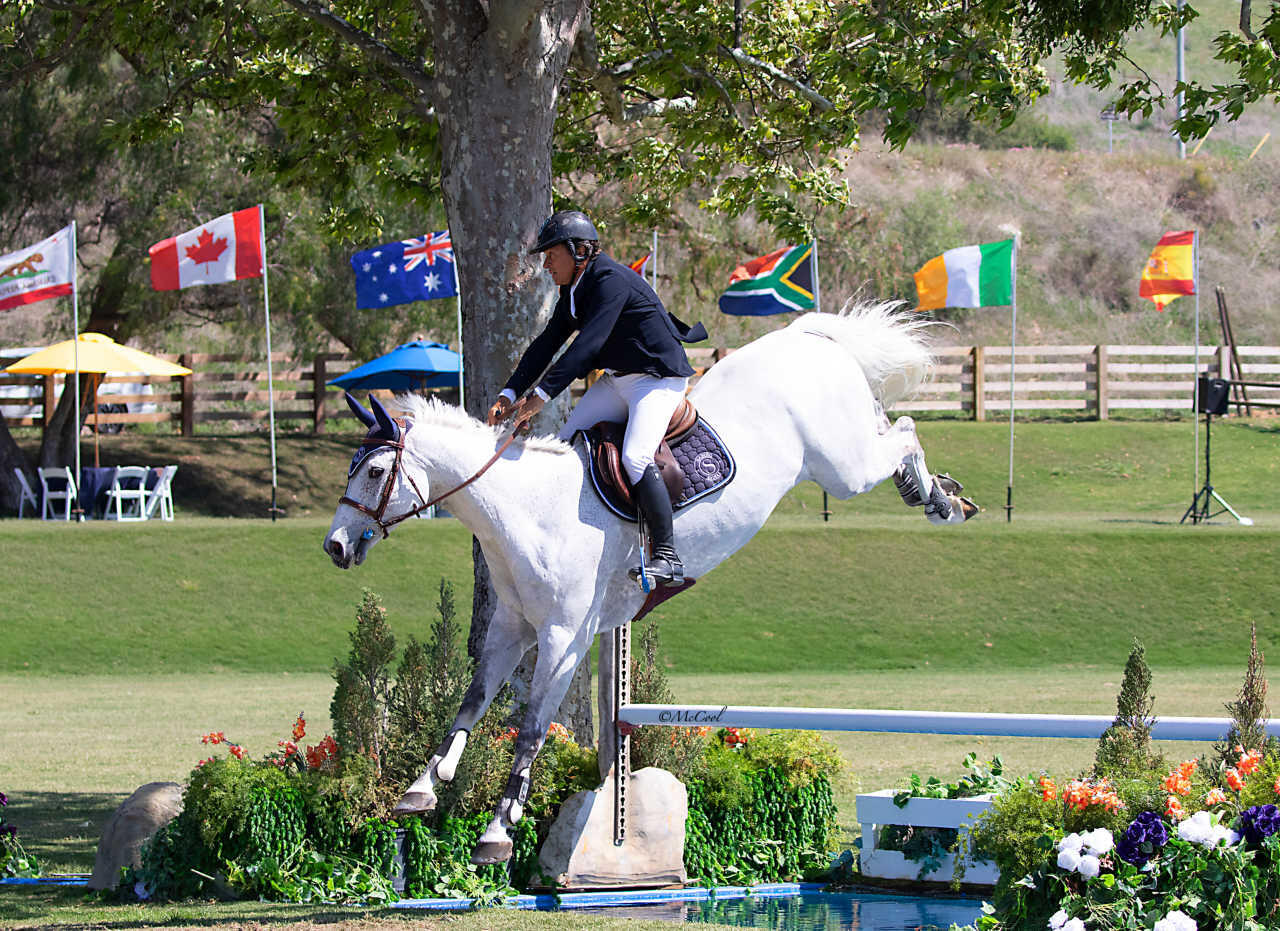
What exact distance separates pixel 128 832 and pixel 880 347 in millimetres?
4079

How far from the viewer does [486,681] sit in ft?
19.3

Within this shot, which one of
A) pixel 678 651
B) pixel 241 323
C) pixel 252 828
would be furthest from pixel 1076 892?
pixel 241 323

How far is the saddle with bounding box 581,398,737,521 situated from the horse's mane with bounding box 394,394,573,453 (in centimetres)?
20

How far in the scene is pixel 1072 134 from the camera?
62.6 metres

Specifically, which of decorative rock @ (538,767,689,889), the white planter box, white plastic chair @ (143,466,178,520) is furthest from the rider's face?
white plastic chair @ (143,466,178,520)

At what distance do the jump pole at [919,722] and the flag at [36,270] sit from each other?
1509 cm

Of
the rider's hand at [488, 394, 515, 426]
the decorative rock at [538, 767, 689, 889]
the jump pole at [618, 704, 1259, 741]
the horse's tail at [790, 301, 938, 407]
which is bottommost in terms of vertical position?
the decorative rock at [538, 767, 689, 889]

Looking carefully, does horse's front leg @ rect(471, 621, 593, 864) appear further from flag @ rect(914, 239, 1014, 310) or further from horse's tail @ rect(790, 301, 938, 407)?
flag @ rect(914, 239, 1014, 310)

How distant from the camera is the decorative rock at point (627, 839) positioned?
6605 mm

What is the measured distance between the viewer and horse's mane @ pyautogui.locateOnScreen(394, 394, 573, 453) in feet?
18.7

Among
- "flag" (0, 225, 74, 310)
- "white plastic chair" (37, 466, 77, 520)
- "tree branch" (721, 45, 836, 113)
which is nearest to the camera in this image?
"tree branch" (721, 45, 836, 113)

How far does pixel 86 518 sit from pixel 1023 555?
548 inches

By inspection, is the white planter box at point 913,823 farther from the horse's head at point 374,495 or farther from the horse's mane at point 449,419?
the horse's head at point 374,495

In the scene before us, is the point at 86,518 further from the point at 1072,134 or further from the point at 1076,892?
the point at 1072,134
